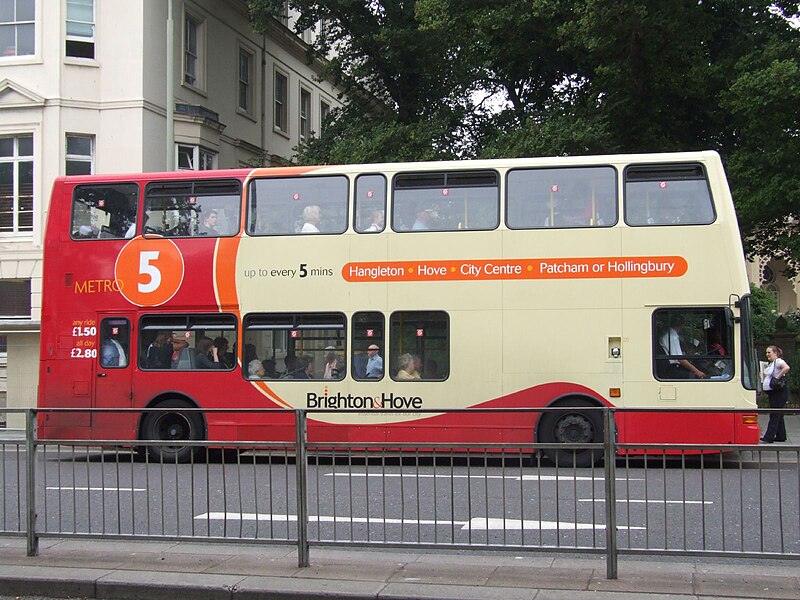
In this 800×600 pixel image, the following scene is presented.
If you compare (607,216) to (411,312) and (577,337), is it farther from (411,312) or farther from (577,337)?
(411,312)

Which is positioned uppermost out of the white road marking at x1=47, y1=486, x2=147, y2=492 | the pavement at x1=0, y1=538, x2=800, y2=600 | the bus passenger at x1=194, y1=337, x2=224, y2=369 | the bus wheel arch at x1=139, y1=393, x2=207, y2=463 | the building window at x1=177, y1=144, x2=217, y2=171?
the building window at x1=177, y1=144, x2=217, y2=171

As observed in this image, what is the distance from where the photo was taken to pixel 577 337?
12.9 meters

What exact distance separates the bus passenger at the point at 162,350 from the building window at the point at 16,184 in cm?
1113

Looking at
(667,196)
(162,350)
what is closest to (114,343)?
(162,350)

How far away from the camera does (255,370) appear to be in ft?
45.2

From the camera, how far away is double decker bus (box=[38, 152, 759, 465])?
12.6 m

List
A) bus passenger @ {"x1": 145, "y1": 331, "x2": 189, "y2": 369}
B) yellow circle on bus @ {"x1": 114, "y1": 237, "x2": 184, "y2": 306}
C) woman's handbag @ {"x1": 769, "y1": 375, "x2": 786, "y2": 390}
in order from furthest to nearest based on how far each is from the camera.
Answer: woman's handbag @ {"x1": 769, "y1": 375, "x2": 786, "y2": 390}, bus passenger @ {"x1": 145, "y1": 331, "x2": 189, "y2": 369}, yellow circle on bus @ {"x1": 114, "y1": 237, "x2": 184, "y2": 306}

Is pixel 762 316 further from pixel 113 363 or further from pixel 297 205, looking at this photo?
pixel 113 363

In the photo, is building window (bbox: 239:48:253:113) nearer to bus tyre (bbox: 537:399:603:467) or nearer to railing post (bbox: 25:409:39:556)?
bus tyre (bbox: 537:399:603:467)

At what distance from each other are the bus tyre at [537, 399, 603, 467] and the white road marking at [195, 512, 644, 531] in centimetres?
41

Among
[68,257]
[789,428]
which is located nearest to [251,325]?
[68,257]

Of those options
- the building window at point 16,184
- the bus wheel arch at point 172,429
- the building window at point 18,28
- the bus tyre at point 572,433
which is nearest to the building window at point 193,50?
the building window at point 18,28

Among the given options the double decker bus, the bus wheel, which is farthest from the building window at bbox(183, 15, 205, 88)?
the bus wheel

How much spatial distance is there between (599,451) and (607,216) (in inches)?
274
